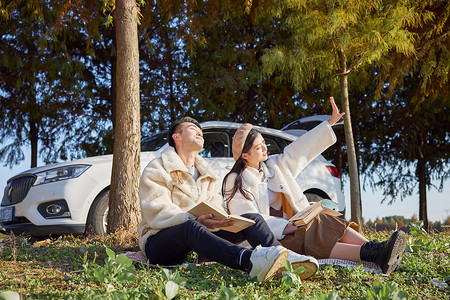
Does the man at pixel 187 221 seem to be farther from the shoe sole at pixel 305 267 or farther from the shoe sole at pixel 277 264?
the shoe sole at pixel 305 267

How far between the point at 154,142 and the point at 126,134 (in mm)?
1230

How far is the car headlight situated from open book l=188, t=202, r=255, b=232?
3.57 meters

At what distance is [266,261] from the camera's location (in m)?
3.16

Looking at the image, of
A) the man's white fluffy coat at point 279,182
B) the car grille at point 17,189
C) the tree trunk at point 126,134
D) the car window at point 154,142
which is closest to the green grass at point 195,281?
the man's white fluffy coat at point 279,182

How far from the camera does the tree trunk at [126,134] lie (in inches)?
248

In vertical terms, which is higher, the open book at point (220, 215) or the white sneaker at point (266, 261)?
the open book at point (220, 215)

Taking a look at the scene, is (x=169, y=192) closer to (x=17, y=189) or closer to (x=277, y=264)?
(x=277, y=264)

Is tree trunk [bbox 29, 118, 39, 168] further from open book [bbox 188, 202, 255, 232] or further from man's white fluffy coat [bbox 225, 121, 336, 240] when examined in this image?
open book [bbox 188, 202, 255, 232]

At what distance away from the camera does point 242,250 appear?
3334 millimetres

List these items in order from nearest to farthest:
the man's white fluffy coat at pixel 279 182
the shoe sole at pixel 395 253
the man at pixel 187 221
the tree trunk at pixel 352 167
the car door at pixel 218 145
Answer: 1. the man at pixel 187 221
2. the shoe sole at pixel 395 253
3. the man's white fluffy coat at pixel 279 182
4. the car door at pixel 218 145
5. the tree trunk at pixel 352 167

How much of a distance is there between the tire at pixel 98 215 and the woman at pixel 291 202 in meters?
2.86

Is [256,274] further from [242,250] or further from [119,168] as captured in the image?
[119,168]

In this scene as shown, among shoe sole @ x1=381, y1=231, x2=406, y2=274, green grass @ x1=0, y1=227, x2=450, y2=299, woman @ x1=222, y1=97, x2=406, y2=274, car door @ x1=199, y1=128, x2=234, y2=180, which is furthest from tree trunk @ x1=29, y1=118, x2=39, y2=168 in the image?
shoe sole @ x1=381, y1=231, x2=406, y2=274

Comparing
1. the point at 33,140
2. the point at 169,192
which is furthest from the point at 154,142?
the point at 33,140
